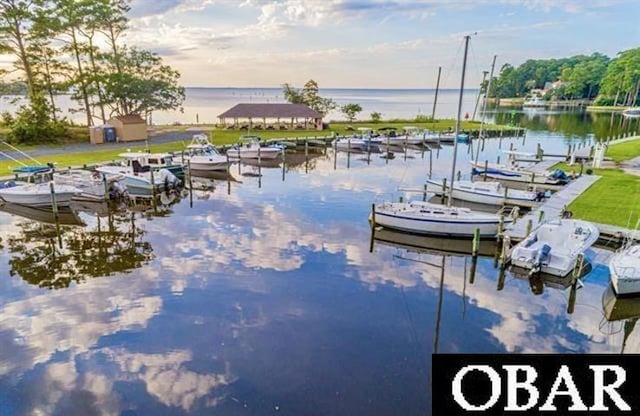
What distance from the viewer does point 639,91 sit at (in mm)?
102750

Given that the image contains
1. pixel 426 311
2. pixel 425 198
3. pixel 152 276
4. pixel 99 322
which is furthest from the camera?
pixel 425 198

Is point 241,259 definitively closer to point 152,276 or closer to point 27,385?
point 152,276

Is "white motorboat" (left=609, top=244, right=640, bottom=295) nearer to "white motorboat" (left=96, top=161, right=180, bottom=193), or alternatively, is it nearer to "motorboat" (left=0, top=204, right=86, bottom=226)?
"motorboat" (left=0, top=204, right=86, bottom=226)

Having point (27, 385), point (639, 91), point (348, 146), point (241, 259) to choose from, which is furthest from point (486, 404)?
point (639, 91)

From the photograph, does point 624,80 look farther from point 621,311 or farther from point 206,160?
point 621,311

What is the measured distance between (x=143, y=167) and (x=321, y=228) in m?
14.7

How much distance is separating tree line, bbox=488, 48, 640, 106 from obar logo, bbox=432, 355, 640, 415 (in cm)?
8427

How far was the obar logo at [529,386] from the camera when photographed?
5031mm

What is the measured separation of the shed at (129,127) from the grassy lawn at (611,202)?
38.3 meters

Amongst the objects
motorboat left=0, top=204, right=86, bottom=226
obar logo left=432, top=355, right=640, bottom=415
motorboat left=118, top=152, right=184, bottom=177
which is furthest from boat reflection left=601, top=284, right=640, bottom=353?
motorboat left=118, top=152, right=184, bottom=177

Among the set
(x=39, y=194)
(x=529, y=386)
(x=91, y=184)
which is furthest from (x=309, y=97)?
(x=529, y=386)

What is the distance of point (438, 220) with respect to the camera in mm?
18984

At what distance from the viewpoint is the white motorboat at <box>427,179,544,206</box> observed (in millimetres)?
23391

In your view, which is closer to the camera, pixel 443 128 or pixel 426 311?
pixel 426 311
